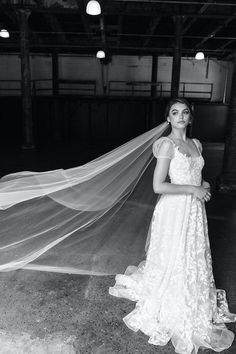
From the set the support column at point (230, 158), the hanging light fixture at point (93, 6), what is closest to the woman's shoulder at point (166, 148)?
the support column at point (230, 158)

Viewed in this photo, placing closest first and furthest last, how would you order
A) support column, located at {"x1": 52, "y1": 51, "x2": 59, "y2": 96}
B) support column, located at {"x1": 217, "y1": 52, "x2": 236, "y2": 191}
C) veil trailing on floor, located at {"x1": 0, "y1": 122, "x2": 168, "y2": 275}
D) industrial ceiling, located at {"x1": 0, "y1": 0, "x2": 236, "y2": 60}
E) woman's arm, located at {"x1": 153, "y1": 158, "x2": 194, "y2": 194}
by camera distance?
woman's arm, located at {"x1": 153, "y1": 158, "x2": 194, "y2": 194}, veil trailing on floor, located at {"x1": 0, "y1": 122, "x2": 168, "y2": 275}, support column, located at {"x1": 217, "y1": 52, "x2": 236, "y2": 191}, industrial ceiling, located at {"x1": 0, "y1": 0, "x2": 236, "y2": 60}, support column, located at {"x1": 52, "y1": 51, "x2": 59, "y2": 96}

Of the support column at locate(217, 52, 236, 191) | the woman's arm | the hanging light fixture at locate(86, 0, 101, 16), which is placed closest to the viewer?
the woman's arm

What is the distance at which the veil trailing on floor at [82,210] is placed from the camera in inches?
114

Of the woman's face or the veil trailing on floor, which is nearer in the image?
the woman's face

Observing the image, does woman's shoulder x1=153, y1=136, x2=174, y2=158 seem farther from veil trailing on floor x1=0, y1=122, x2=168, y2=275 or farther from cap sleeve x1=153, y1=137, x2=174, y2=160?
veil trailing on floor x1=0, y1=122, x2=168, y2=275

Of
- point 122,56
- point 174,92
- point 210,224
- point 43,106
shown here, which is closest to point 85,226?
point 210,224

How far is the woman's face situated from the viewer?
7.11 ft

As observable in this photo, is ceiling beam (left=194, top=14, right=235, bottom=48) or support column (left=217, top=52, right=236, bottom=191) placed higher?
ceiling beam (left=194, top=14, right=235, bottom=48)

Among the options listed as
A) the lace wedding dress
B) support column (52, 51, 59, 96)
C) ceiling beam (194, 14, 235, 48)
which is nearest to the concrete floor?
the lace wedding dress

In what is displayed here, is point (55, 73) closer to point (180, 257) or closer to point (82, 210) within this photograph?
point (82, 210)

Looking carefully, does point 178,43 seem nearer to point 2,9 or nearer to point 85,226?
point 2,9

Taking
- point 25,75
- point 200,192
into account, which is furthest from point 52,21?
point 200,192

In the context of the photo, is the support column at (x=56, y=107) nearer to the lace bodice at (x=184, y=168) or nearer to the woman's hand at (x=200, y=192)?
the lace bodice at (x=184, y=168)

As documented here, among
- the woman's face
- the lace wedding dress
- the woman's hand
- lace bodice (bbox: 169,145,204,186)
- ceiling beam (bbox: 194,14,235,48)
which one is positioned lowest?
the lace wedding dress
